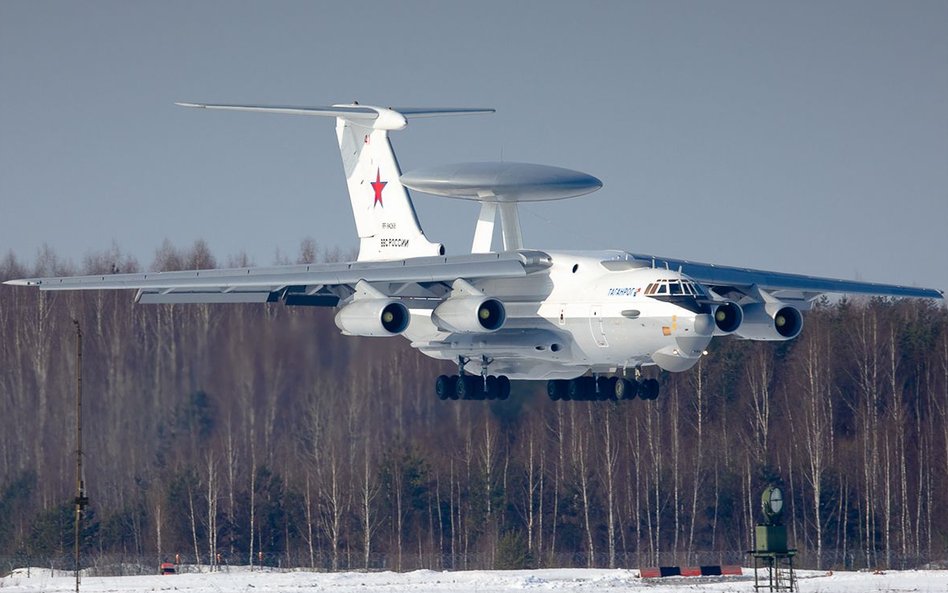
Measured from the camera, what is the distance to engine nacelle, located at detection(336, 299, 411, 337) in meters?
26.0

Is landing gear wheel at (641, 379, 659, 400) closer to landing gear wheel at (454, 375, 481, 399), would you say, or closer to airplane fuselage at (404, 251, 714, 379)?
airplane fuselage at (404, 251, 714, 379)

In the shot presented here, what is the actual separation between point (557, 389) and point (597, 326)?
334 cm

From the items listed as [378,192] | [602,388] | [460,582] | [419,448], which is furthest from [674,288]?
[419,448]

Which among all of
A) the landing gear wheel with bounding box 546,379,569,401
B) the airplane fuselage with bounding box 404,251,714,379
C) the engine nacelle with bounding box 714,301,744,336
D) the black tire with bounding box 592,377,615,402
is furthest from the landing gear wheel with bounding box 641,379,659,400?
the landing gear wheel with bounding box 546,379,569,401

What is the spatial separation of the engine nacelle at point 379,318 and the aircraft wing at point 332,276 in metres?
0.45

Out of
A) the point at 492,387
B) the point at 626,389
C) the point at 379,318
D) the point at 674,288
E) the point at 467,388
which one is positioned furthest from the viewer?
the point at 492,387

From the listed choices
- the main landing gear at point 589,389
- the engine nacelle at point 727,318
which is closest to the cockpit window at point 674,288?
the engine nacelle at point 727,318

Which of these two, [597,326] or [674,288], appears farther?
[597,326]

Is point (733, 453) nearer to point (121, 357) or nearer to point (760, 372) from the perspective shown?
Result: point (760, 372)

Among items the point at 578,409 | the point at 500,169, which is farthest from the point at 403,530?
the point at 500,169

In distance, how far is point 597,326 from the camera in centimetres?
2555

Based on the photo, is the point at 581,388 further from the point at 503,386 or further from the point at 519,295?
the point at 519,295

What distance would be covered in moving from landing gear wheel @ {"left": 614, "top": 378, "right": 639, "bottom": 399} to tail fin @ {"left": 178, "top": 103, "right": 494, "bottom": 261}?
15.9ft

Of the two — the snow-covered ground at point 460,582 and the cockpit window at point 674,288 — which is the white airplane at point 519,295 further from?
the snow-covered ground at point 460,582
